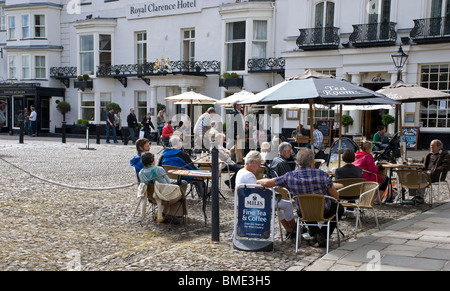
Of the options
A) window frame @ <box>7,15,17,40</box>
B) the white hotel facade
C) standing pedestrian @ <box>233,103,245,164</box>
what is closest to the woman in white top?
standing pedestrian @ <box>233,103,245,164</box>

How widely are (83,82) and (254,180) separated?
89.4 feet

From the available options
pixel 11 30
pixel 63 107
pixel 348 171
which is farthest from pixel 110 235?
pixel 11 30

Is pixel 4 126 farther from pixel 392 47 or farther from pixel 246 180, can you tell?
pixel 246 180

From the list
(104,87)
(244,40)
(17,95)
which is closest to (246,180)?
(244,40)

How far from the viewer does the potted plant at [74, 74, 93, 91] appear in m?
31.6

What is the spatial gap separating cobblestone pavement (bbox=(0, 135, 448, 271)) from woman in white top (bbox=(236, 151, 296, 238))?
0.24m

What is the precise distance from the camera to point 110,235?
7.05 metres

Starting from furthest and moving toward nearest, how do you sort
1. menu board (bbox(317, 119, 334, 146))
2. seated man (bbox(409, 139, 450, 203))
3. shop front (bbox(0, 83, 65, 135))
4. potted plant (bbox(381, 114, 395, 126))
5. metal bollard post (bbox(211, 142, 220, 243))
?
1. shop front (bbox(0, 83, 65, 135))
2. menu board (bbox(317, 119, 334, 146))
3. potted plant (bbox(381, 114, 395, 126))
4. seated man (bbox(409, 139, 450, 203))
5. metal bollard post (bbox(211, 142, 220, 243))

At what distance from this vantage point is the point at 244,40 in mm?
25812

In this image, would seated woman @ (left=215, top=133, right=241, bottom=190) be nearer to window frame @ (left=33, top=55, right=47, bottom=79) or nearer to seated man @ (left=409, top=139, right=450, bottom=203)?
seated man @ (left=409, top=139, right=450, bottom=203)

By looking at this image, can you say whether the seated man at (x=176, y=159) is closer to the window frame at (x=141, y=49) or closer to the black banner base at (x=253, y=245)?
the black banner base at (x=253, y=245)

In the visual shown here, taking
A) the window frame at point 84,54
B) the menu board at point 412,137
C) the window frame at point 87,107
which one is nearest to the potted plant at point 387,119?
the menu board at point 412,137

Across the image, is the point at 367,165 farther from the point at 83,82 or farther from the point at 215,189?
the point at 83,82

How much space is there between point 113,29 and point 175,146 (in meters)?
23.9
